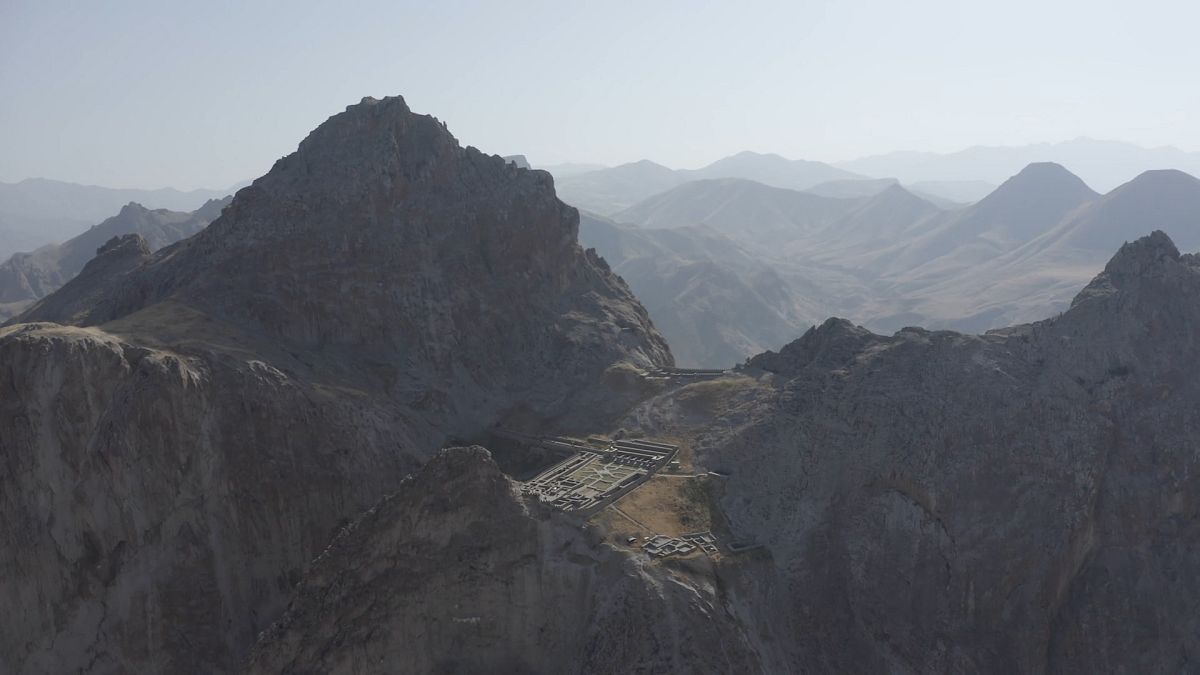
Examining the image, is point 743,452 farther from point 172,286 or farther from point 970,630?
point 172,286

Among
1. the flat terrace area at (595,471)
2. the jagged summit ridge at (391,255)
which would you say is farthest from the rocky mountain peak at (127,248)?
the flat terrace area at (595,471)

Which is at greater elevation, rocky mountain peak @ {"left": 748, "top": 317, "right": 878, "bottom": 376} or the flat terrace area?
rocky mountain peak @ {"left": 748, "top": 317, "right": 878, "bottom": 376}

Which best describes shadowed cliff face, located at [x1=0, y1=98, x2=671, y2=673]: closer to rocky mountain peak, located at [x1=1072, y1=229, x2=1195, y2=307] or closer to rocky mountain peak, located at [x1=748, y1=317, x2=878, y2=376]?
rocky mountain peak, located at [x1=748, y1=317, x2=878, y2=376]

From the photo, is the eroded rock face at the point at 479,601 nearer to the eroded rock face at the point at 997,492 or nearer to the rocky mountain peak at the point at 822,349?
the eroded rock face at the point at 997,492

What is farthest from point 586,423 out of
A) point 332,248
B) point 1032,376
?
point 1032,376

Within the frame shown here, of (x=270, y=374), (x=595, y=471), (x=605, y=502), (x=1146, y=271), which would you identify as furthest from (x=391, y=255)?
(x=1146, y=271)

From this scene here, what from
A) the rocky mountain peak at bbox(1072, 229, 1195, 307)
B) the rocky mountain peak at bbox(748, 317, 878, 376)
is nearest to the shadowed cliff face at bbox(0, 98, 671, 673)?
the rocky mountain peak at bbox(748, 317, 878, 376)
